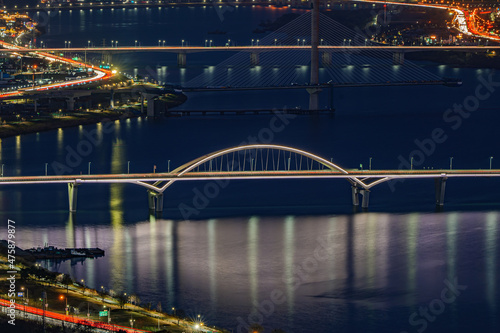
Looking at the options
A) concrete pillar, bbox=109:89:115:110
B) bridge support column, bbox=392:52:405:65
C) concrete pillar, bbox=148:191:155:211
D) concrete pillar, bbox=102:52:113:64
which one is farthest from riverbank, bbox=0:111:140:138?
bridge support column, bbox=392:52:405:65

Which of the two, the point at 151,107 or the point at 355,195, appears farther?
the point at 151,107

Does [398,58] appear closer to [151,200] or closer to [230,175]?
[230,175]

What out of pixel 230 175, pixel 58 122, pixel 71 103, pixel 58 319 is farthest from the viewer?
pixel 71 103

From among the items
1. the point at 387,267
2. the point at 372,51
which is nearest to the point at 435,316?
the point at 387,267

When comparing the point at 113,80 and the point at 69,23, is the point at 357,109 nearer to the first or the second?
the point at 113,80

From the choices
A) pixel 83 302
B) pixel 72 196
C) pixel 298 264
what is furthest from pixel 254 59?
pixel 83 302

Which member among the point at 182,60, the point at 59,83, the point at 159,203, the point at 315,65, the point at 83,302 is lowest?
the point at 83,302

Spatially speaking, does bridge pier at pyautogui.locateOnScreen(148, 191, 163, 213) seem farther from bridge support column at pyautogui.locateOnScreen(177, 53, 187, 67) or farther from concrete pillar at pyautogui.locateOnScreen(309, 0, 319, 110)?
bridge support column at pyautogui.locateOnScreen(177, 53, 187, 67)
